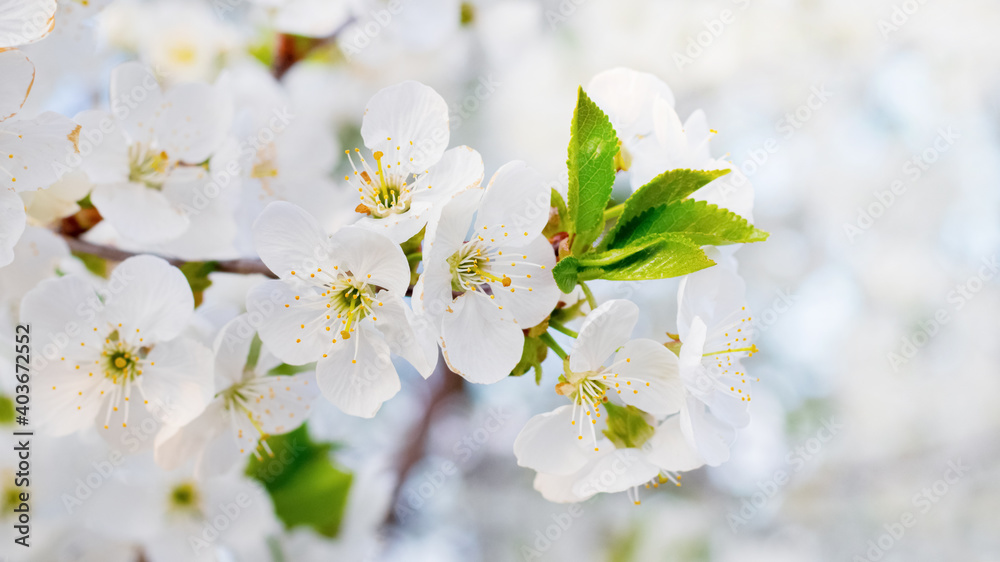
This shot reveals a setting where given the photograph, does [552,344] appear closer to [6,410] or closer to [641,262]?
[641,262]

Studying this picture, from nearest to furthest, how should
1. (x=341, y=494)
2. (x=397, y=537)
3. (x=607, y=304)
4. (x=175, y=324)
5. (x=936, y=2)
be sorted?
1. (x=607, y=304)
2. (x=175, y=324)
3. (x=341, y=494)
4. (x=397, y=537)
5. (x=936, y=2)

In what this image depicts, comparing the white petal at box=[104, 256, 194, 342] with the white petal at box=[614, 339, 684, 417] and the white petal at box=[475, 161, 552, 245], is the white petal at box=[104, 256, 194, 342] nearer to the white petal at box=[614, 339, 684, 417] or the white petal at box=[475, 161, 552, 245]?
the white petal at box=[475, 161, 552, 245]

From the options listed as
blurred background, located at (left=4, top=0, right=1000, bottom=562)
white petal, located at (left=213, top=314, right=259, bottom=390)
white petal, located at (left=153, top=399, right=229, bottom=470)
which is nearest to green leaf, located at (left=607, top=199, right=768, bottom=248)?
white petal, located at (left=213, top=314, right=259, bottom=390)

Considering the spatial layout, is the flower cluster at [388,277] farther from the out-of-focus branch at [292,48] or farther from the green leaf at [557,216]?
the out-of-focus branch at [292,48]

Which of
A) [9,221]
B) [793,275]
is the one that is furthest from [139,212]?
[793,275]

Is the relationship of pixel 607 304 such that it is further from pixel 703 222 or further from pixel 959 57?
pixel 959 57

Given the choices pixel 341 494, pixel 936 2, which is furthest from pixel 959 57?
pixel 341 494
